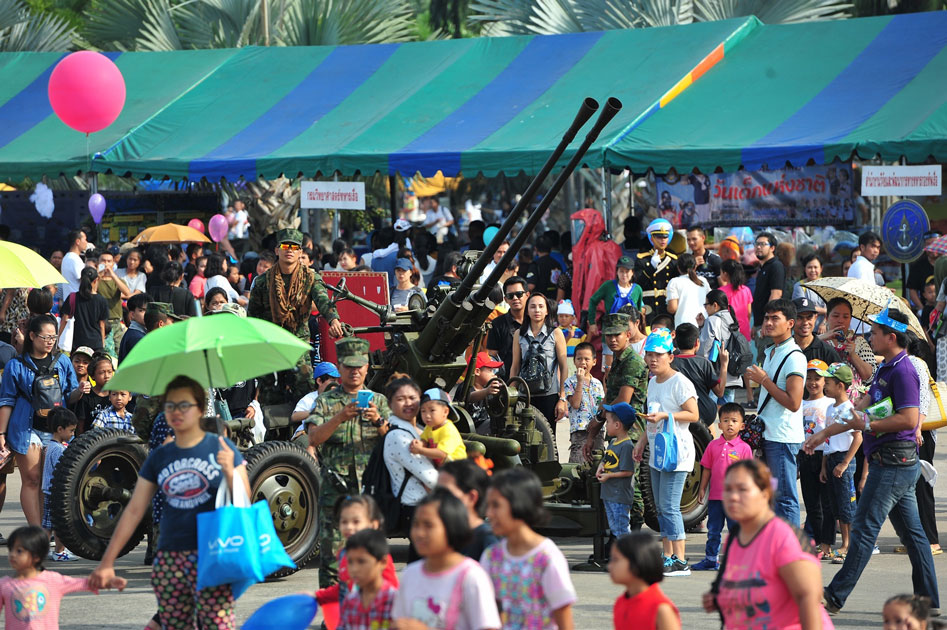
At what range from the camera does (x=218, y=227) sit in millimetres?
22766

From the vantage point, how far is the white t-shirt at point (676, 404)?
9.08 meters

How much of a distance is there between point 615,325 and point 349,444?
2.46m

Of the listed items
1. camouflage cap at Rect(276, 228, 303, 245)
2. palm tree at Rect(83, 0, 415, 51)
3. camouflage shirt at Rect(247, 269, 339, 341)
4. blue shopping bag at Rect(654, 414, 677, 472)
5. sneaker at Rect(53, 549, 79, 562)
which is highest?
palm tree at Rect(83, 0, 415, 51)

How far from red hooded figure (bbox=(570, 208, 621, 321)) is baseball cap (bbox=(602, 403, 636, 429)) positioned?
6864 mm

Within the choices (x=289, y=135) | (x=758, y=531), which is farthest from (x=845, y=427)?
(x=289, y=135)

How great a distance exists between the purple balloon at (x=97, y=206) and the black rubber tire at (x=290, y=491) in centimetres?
1196

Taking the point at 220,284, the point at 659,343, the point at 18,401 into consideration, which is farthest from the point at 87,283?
the point at 659,343

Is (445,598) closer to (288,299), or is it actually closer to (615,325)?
(615,325)

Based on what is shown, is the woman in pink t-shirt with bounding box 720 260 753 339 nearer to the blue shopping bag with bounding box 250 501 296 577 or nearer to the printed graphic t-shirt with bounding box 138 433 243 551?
the blue shopping bag with bounding box 250 501 296 577

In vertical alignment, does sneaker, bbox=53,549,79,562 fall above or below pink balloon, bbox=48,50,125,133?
below

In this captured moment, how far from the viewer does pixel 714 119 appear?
1730cm

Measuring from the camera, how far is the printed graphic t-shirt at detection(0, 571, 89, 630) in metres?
6.35

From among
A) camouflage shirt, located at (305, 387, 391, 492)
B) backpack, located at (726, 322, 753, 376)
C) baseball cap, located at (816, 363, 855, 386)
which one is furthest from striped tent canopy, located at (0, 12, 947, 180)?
camouflage shirt, located at (305, 387, 391, 492)

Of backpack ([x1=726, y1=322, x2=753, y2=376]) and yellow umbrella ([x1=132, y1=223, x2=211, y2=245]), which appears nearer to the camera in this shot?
backpack ([x1=726, y1=322, x2=753, y2=376])
